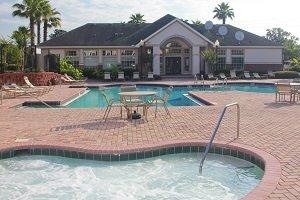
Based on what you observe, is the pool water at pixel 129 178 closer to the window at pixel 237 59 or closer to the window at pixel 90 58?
the window at pixel 90 58

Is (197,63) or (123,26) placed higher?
(123,26)

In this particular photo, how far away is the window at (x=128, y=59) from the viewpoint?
134 feet

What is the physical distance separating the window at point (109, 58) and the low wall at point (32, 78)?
1051 centimetres

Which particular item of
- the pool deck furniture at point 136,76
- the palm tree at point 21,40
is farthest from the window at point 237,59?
the palm tree at point 21,40

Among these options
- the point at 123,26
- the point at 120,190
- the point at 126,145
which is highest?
the point at 123,26

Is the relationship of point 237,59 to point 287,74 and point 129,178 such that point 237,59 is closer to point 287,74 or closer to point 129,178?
point 287,74

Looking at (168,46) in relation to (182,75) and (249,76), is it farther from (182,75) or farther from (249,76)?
(249,76)

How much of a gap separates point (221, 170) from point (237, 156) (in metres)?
0.56

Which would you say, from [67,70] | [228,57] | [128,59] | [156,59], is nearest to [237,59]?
[228,57]

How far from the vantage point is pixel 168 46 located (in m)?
42.2

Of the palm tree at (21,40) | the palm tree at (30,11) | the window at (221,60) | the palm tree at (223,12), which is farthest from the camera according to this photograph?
the palm tree at (223,12)

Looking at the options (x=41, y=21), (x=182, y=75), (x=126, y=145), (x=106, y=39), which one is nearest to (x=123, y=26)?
(x=106, y=39)

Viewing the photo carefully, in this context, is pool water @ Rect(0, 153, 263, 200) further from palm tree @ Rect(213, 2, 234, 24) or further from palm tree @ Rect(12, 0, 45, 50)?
palm tree @ Rect(213, 2, 234, 24)

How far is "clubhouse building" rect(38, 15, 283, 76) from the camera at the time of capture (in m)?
39.3
